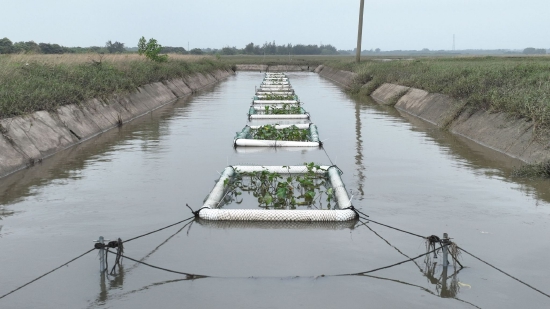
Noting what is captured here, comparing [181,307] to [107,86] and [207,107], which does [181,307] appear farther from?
[207,107]

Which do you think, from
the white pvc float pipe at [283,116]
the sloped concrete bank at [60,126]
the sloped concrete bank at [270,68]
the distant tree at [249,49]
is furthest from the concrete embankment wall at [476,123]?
the distant tree at [249,49]

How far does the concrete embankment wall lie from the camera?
12.7m

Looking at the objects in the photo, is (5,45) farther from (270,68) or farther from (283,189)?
(283,189)

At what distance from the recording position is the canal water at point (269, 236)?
5.86m

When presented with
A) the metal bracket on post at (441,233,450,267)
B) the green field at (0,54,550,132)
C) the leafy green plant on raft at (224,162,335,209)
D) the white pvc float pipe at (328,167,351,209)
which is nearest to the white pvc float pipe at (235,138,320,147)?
the leafy green plant on raft at (224,162,335,209)

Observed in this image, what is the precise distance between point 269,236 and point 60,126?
9.08 m

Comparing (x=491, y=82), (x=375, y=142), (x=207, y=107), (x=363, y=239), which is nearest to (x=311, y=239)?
(x=363, y=239)

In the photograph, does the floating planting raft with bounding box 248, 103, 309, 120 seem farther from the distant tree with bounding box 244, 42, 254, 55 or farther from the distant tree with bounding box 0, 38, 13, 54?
the distant tree with bounding box 244, 42, 254, 55

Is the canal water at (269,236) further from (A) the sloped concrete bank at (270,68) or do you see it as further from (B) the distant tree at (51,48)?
(A) the sloped concrete bank at (270,68)

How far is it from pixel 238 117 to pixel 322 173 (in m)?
11.1

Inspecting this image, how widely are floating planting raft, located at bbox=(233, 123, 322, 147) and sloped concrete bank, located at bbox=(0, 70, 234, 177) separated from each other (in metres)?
4.18

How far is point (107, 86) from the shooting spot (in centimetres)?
1988

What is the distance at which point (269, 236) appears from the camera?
300 inches

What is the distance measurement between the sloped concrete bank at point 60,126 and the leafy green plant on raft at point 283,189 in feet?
14.3
